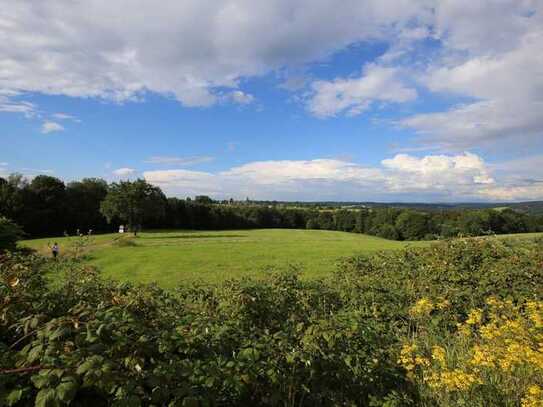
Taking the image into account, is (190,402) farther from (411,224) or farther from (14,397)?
(411,224)

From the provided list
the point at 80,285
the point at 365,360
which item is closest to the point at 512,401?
the point at 365,360

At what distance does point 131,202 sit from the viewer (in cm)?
4928

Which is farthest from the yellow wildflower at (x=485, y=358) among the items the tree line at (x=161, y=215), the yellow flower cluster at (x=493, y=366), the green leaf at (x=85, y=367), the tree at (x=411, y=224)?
the tree at (x=411, y=224)

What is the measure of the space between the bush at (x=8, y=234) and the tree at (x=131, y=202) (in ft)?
Result: 117

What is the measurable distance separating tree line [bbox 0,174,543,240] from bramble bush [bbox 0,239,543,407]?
106 ft

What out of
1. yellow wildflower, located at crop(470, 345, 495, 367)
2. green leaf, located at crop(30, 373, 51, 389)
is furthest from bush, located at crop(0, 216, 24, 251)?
yellow wildflower, located at crop(470, 345, 495, 367)

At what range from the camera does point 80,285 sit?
4246 mm

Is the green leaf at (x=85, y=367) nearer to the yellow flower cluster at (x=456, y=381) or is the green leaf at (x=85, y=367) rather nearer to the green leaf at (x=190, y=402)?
the green leaf at (x=190, y=402)

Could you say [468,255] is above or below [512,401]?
above

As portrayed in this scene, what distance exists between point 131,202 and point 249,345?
49.7 metres

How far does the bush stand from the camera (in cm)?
1331

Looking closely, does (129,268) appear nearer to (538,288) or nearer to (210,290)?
(210,290)

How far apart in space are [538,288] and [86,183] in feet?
233

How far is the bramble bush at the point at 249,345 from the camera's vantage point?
7.16ft
